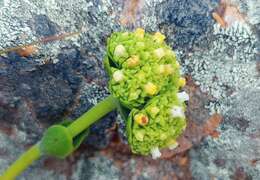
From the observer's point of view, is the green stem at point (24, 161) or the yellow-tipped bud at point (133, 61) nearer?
the yellow-tipped bud at point (133, 61)

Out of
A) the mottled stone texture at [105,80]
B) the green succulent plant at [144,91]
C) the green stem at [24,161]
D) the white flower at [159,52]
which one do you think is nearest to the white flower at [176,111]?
the green succulent plant at [144,91]

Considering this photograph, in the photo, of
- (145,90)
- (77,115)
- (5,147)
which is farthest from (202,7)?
(5,147)

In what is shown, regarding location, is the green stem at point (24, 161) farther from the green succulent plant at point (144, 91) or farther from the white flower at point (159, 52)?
the white flower at point (159, 52)

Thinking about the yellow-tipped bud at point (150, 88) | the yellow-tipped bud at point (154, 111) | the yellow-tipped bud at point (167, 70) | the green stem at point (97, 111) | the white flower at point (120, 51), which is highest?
the white flower at point (120, 51)

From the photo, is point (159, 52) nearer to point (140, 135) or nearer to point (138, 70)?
point (138, 70)

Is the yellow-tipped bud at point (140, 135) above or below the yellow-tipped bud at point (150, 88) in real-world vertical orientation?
below

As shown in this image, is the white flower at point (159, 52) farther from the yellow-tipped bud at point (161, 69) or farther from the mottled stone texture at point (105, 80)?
the mottled stone texture at point (105, 80)
